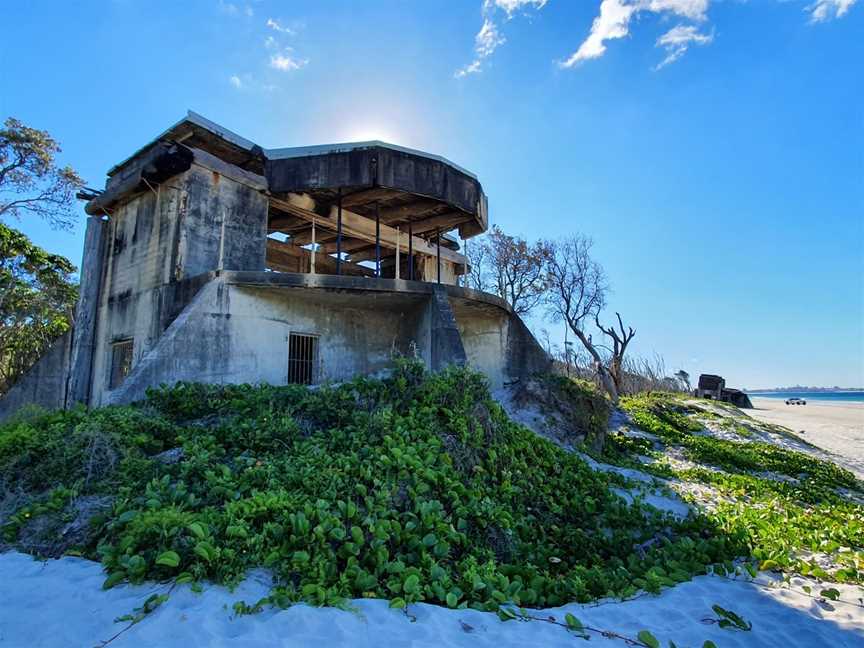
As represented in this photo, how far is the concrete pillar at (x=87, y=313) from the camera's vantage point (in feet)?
39.5

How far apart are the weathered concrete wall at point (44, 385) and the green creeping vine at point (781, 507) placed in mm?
14309

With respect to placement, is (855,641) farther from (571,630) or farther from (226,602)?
(226,602)

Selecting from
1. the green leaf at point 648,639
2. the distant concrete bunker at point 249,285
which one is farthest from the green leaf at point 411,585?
the distant concrete bunker at point 249,285

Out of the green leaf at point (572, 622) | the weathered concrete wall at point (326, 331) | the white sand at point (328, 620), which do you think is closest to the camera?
the white sand at point (328, 620)

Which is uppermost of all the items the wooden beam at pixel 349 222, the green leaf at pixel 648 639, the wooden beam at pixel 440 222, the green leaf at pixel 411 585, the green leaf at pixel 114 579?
the wooden beam at pixel 349 222

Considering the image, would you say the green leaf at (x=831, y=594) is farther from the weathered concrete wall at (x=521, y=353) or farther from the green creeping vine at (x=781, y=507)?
the weathered concrete wall at (x=521, y=353)

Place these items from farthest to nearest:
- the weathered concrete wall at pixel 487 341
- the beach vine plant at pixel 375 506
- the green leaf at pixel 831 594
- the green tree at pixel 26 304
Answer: the green tree at pixel 26 304 < the weathered concrete wall at pixel 487 341 < the green leaf at pixel 831 594 < the beach vine plant at pixel 375 506

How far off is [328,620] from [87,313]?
12.2 metres

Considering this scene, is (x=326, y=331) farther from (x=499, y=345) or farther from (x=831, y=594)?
(x=831, y=594)

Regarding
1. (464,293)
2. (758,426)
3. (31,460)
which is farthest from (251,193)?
(758,426)

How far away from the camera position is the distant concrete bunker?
10195 mm

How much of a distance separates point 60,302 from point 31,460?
62.7ft

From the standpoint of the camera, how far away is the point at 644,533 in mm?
6074

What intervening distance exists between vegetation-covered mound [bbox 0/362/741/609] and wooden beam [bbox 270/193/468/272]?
603 centimetres
